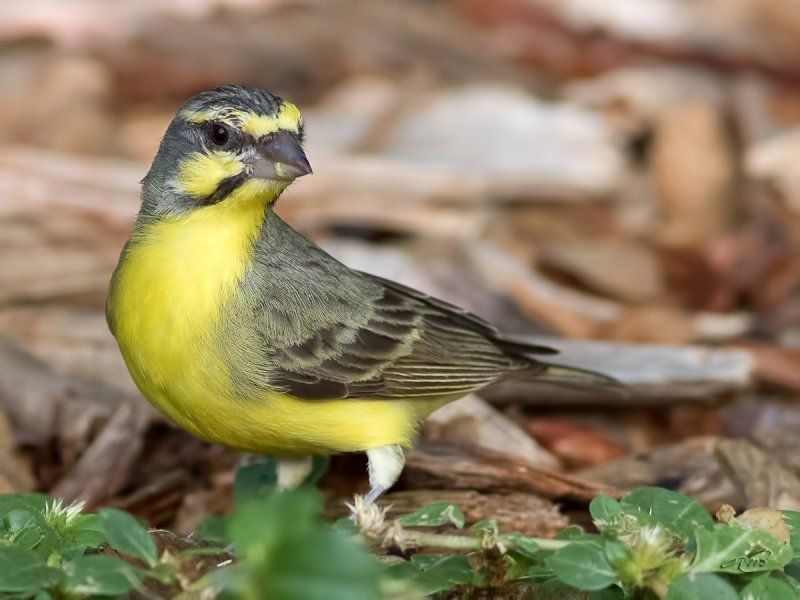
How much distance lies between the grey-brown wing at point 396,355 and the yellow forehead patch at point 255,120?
0.82 m

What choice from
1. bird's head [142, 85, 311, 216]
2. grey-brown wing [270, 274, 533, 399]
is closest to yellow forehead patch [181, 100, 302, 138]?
bird's head [142, 85, 311, 216]

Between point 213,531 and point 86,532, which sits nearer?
point 86,532

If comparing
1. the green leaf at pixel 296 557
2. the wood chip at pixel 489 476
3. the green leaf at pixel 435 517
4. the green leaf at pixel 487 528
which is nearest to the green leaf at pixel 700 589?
the green leaf at pixel 487 528

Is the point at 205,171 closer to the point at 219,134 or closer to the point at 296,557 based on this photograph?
the point at 219,134

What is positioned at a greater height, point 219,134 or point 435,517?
point 219,134

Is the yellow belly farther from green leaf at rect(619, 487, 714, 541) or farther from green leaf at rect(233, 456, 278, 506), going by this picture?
green leaf at rect(619, 487, 714, 541)

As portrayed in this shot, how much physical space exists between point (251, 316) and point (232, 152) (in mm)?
609

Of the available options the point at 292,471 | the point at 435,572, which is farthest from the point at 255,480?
the point at 435,572

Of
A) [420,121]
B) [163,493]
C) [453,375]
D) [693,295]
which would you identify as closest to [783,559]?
[453,375]

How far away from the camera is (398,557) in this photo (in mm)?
3570

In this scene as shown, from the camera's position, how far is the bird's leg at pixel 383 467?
4.52 m

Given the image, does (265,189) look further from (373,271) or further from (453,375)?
(373,271)

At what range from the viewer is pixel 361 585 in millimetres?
2373

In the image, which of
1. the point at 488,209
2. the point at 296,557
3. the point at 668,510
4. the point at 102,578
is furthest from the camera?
the point at 488,209
